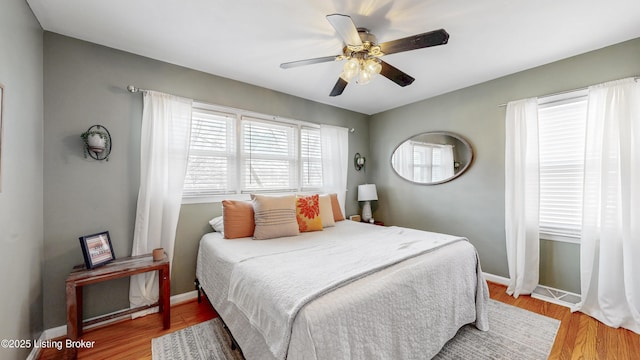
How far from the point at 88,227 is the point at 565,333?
13.3 ft

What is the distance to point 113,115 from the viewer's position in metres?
2.20

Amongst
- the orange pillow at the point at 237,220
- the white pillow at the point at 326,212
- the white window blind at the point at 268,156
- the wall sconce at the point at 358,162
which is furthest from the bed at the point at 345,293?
the wall sconce at the point at 358,162

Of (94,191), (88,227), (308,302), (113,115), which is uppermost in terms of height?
(113,115)

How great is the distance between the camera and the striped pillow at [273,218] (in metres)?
2.38

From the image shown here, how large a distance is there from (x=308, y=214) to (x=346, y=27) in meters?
1.85

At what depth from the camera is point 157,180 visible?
2328 mm

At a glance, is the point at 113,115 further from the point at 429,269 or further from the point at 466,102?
the point at 466,102

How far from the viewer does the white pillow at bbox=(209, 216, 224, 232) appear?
2540 mm

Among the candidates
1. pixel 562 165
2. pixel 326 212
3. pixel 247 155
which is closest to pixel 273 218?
pixel 326 212

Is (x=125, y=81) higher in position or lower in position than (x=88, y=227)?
higher

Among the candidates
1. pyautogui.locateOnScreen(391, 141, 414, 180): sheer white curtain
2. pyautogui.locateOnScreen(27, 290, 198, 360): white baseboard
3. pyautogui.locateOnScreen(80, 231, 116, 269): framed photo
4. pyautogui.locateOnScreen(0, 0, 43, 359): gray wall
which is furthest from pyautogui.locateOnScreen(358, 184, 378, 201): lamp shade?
pyautogui.locateOnScreen(0, 0, 43, 359): gray wall

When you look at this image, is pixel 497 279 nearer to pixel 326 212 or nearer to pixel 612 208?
pixel 612 208

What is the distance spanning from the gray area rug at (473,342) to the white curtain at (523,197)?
530 mm

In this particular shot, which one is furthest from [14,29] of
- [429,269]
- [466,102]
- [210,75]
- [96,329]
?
[466,102]
